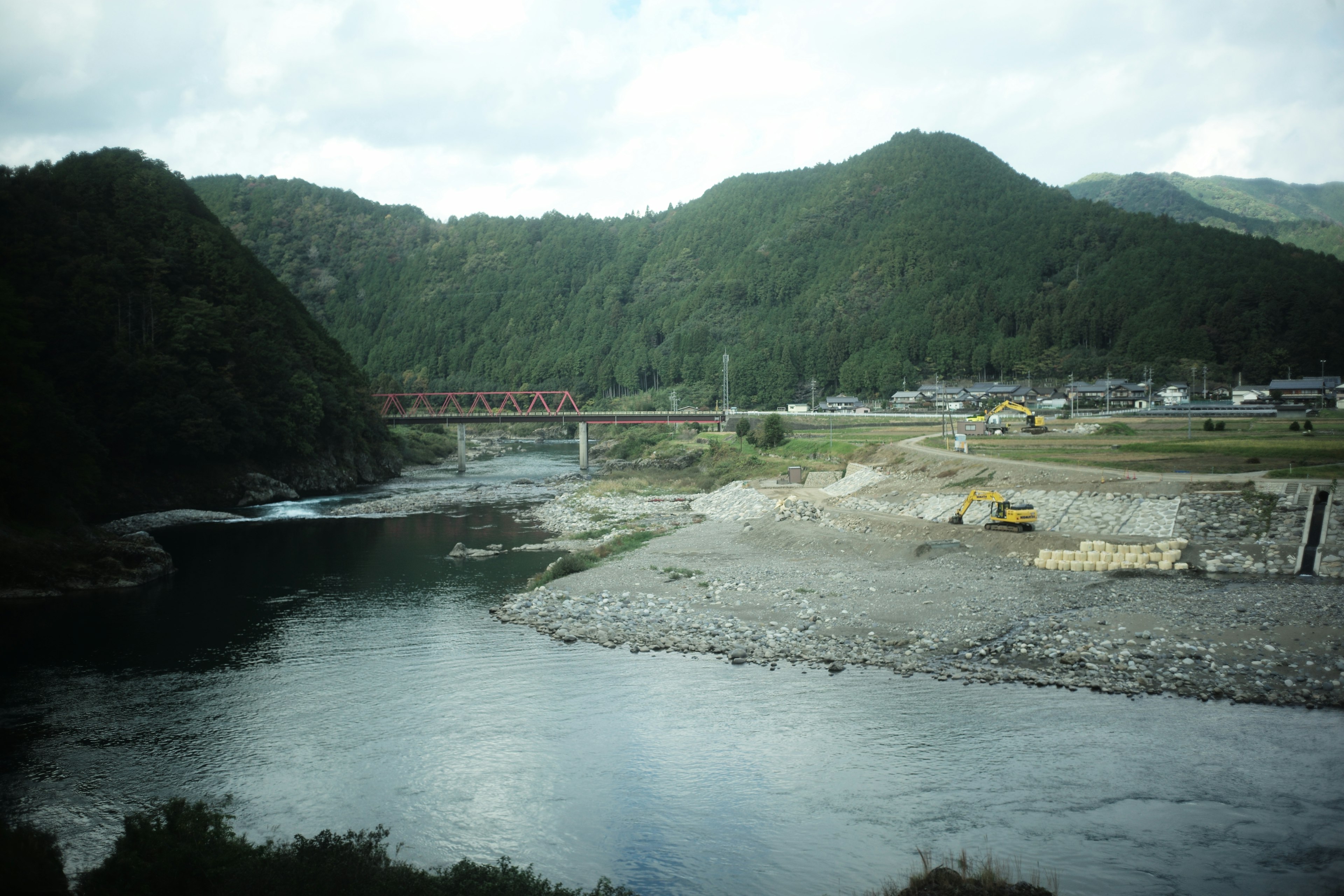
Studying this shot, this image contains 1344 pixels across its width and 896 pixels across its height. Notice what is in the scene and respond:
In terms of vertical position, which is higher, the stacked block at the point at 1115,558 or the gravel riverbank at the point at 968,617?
the stacked block at the point at 1115,558

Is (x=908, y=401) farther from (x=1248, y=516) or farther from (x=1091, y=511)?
(x=1248, y=516)

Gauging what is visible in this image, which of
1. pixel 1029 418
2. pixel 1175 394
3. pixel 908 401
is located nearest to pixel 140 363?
pixel 1029 418

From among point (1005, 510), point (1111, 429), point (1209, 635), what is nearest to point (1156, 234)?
point (1111, 429)

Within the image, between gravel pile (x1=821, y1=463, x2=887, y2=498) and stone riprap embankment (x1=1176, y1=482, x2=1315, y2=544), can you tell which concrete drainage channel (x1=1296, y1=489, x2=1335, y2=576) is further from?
gravel pile (x1=821, y1=463, x2=887, y2=498)

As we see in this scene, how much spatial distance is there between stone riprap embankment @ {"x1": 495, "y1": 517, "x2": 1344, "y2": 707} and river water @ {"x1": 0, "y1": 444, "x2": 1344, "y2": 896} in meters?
0.97

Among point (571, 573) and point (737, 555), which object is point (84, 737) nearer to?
point (571, 573)

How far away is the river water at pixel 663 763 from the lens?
12359mm

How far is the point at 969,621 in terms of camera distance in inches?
890

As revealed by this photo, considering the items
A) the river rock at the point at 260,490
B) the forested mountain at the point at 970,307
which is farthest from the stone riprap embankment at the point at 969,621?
the forested mountain at the point at 970,307

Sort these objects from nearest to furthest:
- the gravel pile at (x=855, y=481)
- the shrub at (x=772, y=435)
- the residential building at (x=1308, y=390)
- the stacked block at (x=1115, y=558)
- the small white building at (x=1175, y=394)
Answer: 1. the stacked block at (x=1115, y=558)
2. the gravel pile at (x=855, y=481)
3. the shrub at (x=772, y=435)
4. the residential building at (x=1308, y=390)
5. the small white building at (x=1175, y=394)

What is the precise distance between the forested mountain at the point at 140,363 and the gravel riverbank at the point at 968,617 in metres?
26.3

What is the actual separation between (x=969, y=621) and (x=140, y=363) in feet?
182

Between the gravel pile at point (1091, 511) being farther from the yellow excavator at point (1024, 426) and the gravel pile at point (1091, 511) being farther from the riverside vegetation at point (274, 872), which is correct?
the yellow excavator at point (1024, 426)

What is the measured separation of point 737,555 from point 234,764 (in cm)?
2163
